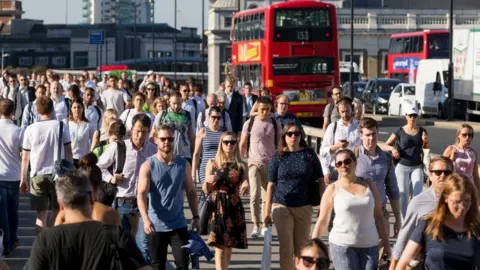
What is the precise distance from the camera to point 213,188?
1158 cm

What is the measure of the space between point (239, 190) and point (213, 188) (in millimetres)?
220

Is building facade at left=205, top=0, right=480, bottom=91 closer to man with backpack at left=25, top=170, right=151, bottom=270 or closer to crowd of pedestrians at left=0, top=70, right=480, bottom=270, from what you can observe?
crowd of pedestrians at left=0, top=70, right=480, bottom=270

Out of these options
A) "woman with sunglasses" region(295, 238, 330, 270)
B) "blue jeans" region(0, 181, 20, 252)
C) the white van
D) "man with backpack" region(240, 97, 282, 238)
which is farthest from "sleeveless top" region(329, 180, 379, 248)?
the white van

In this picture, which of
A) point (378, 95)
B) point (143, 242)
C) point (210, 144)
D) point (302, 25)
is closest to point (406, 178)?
point (210, 144)

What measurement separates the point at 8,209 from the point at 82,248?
23.6 ft

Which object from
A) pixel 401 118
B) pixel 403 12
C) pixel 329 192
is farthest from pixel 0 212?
pixel 403 12

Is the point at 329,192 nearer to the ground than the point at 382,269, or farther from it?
farther from it

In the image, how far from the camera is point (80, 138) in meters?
14.5

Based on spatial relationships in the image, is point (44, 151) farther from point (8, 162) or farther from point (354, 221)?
point (354, 221)

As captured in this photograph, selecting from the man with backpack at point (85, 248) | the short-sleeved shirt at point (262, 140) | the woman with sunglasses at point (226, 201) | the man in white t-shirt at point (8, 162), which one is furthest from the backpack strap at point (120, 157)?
the man with backpack at point (85, 248)

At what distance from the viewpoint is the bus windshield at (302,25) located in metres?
39.4

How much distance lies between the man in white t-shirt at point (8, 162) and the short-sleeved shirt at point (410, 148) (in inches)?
163

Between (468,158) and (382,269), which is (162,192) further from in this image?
(468,158)

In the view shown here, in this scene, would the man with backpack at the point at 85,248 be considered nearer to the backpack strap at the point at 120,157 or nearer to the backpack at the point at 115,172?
the backpack at the point at 115,172
